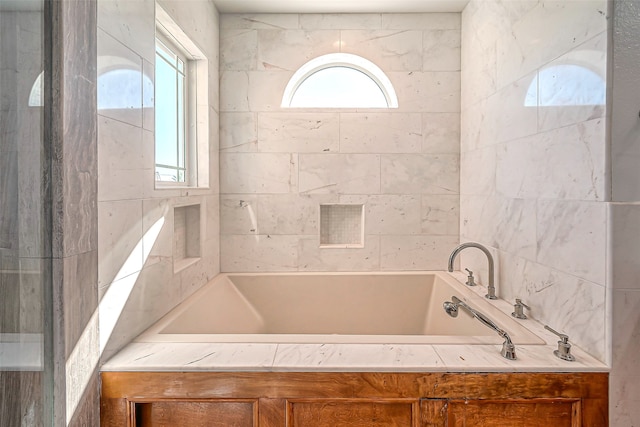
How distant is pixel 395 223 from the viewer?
268 cm

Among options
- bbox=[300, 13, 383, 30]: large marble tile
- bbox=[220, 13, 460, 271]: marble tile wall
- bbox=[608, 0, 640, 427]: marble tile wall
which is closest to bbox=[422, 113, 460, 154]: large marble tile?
bbox=[220, 13, 460, 271]: marble tile wall

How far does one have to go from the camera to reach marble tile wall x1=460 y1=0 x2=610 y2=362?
128 cm

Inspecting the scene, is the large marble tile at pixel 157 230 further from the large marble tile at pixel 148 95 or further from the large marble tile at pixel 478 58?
the large marble tile at pixel 478 58

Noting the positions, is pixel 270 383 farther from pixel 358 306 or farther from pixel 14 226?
pixel 358 306

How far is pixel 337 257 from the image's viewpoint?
106 inches

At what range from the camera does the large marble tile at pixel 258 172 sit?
8.71ft

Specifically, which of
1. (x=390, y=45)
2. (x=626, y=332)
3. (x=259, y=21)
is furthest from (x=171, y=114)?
(x=626, y=332)

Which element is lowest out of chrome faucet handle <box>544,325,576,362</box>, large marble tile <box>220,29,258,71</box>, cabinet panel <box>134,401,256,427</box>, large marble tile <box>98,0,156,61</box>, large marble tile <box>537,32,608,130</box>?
cabinet panel <box>134,401,256,427</box>

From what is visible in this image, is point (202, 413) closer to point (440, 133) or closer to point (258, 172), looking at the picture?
point (258, 172)

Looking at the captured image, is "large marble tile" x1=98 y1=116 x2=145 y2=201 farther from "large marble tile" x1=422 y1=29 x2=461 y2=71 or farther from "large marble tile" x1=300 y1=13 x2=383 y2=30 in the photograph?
"large marble tile" x1=422 y1=29 x2=461 y2=71

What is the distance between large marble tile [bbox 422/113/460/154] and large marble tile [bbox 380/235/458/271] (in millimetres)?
633

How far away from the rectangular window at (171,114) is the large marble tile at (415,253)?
57.3 inches

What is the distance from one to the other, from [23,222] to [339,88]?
2.24 m

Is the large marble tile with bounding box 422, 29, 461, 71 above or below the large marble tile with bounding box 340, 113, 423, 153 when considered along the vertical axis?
above
